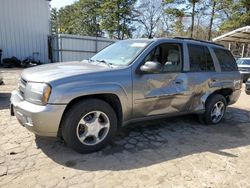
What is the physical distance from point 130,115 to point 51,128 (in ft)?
4.34

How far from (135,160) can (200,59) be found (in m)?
2.69

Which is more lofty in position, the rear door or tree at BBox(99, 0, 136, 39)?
tree at BBox(99, 0, 136, 39)

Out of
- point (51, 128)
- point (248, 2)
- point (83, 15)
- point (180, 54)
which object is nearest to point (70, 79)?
point (51, 128)

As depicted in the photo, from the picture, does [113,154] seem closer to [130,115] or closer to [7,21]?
[130,115]

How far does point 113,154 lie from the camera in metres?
3.88

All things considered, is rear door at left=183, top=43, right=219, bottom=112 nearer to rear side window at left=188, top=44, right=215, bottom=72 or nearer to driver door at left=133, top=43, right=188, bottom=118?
rear side window at left=188, top=44, right=215, bottom=72

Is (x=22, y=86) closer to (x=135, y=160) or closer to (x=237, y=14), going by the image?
(x=135, y=160)

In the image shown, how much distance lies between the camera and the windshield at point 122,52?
14.1 feet

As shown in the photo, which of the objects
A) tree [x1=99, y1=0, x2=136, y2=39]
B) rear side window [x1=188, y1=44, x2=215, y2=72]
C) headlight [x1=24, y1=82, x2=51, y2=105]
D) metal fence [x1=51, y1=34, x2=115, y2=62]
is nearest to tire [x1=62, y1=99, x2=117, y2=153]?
headlight [x1=24, y1=82, x2=51, y2=105]

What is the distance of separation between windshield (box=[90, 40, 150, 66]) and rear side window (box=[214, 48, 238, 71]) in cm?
209

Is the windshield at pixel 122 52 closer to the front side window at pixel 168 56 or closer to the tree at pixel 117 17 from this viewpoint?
the front side window at pixel 168 56

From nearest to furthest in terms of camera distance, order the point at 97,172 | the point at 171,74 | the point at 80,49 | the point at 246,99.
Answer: the point at 97,172, the point at 171,74, the point at 246,99, the point at 80,49

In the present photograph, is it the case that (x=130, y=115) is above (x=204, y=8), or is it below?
below

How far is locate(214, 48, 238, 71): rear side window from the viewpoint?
571 centimetres
